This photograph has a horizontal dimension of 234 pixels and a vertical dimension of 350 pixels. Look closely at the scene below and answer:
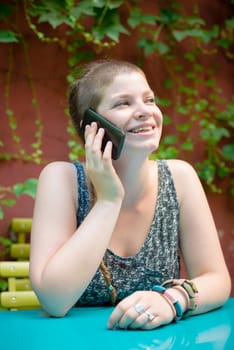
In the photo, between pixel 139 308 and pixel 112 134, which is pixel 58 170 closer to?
pixel 112 134

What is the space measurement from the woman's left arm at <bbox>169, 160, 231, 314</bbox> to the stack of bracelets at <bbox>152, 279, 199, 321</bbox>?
45 millimetres

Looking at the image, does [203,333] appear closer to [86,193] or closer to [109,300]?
[109,300]

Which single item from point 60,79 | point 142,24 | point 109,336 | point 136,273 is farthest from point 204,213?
point 142,24

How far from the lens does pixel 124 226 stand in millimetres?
1466

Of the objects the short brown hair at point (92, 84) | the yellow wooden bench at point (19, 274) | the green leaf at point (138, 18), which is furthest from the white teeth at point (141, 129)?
the green leaf at point (138, 18)

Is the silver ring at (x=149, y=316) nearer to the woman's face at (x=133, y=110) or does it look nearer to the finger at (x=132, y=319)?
the finger at (x=132, y=319)

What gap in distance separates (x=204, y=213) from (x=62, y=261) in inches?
18.7

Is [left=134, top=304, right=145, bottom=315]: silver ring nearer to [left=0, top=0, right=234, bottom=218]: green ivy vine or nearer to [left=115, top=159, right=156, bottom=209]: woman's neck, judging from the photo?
[left=115, top=159, right=156, bottom=209]: woman's neck

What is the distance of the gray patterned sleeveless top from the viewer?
139 cm

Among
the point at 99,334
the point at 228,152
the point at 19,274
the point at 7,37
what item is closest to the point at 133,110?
the point at 99,334

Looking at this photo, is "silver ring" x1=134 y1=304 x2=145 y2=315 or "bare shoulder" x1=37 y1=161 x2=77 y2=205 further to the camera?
"bare shoulder" x1=37 y1=161 x2=77 y2=205

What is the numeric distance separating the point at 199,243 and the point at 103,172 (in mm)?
348

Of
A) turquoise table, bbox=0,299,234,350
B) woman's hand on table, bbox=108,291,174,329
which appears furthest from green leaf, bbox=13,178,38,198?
woman's hand on table, bbox=108,291,174,329

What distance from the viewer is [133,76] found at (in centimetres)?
144
